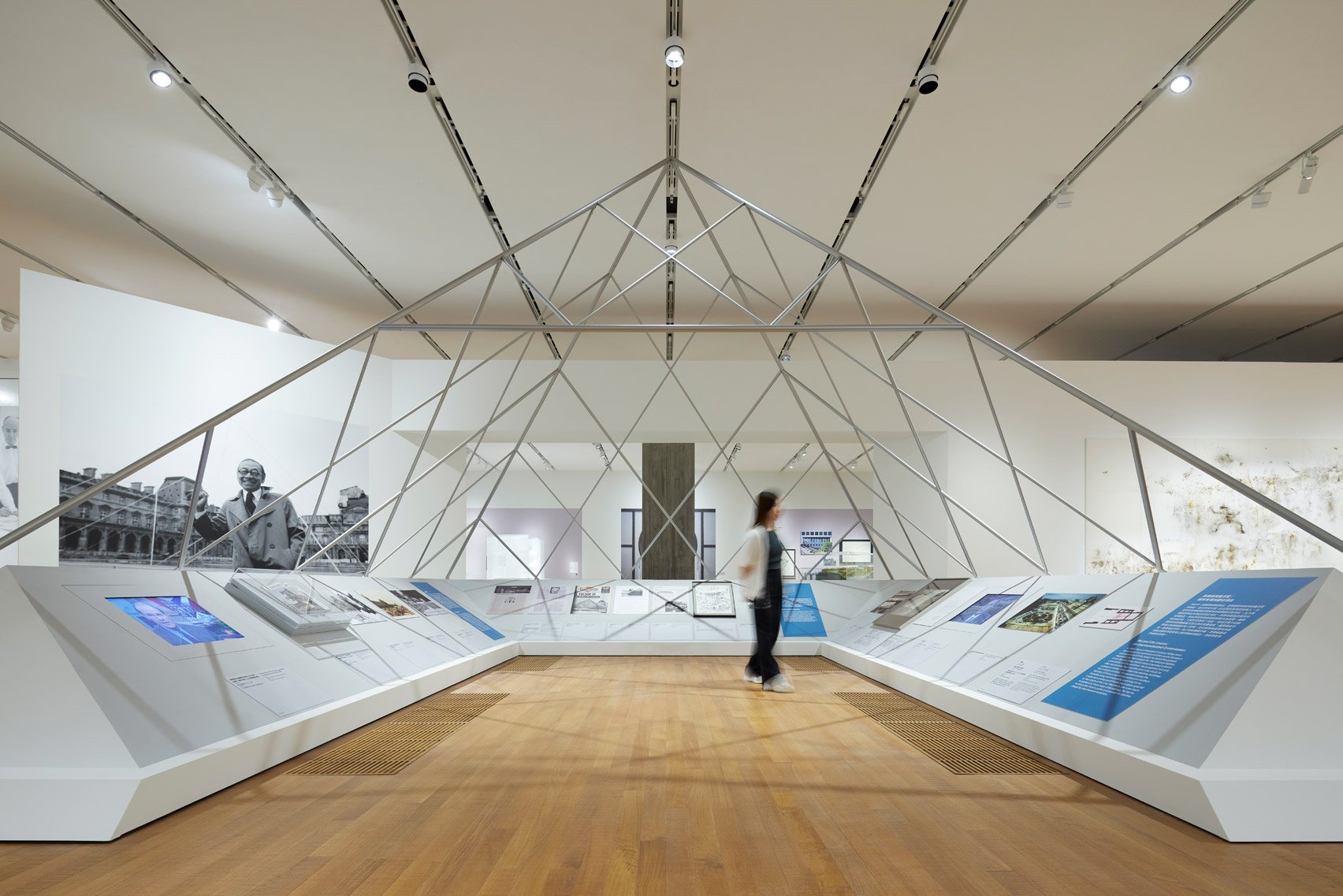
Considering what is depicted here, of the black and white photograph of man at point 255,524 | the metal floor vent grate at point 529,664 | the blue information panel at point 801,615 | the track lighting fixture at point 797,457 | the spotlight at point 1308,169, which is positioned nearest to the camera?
the spotlight at point 1308,169

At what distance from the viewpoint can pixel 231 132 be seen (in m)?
6.96

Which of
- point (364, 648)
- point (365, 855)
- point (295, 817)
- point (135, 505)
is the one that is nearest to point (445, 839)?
point (365, 855)

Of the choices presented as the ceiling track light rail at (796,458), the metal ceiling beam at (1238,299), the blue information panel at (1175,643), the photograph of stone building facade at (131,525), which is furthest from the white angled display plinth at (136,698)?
the ceiling track light rail at (796,458)

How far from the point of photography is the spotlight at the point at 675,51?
18.9 feet

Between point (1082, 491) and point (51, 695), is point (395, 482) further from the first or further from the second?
point (1082, 491)

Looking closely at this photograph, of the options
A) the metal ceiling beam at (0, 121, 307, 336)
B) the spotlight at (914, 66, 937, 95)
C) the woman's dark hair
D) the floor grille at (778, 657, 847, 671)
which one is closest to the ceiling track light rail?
the floor grille at (778, 657, 847, 671)

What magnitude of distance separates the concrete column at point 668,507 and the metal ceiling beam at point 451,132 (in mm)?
3702

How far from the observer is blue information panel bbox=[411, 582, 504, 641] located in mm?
8095

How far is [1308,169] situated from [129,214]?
443 inches

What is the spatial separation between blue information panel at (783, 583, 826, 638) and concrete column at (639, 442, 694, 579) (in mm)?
2884

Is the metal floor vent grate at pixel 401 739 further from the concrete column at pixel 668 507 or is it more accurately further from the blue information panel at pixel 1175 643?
the concrete column at pixel 668 507

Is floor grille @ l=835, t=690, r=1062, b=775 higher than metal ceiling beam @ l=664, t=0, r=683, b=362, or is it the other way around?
metal ceiling beam @ l=664, t=0, r=683, b=362

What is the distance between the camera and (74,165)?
293 inches

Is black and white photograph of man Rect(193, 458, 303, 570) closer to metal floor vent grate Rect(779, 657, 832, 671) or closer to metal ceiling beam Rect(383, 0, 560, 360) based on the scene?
metal ceiling beam Rect(383, 0, 560, 360)
